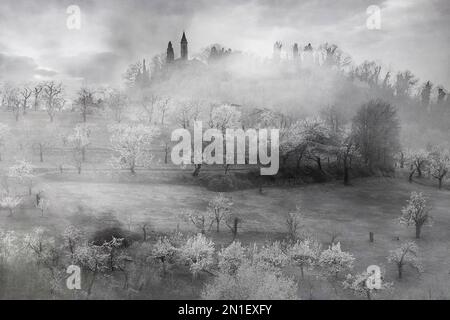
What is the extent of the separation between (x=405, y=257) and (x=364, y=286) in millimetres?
9989

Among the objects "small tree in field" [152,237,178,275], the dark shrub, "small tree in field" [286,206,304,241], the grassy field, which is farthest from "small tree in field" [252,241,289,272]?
the dark shrub

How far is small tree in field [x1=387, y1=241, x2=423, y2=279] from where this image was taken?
5172 cm

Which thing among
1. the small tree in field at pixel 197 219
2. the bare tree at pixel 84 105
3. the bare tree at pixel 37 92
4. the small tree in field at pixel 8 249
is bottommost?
the small tree in field at pixel 8 249

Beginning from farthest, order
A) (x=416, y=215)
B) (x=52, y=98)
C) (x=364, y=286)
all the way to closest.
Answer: (x=52, y=98)
(x=416, y=215)
(x=364, y=286)

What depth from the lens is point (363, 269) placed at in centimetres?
5300

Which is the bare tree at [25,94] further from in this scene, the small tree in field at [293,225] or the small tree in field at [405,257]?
the small tree in field at [405,257]

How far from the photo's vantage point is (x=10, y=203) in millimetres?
60438

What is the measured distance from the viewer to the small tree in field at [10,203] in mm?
60528

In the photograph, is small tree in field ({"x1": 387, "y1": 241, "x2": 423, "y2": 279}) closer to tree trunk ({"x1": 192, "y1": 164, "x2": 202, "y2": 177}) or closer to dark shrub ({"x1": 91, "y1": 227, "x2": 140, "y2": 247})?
dark shrub ({"x1": 91, "y1": 227, "x2": 140, "y2": 247})

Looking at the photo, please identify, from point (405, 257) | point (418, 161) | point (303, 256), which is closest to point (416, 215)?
point (405, 257)

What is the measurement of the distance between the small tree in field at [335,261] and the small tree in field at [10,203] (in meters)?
45.0

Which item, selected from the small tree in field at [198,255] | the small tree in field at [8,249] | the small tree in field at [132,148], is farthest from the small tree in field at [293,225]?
the small tree in field at [8,249]

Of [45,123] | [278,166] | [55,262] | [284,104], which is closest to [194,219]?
[55,262]

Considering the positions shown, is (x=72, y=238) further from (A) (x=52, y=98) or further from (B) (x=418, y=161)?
(A) (x=52, y=98)
